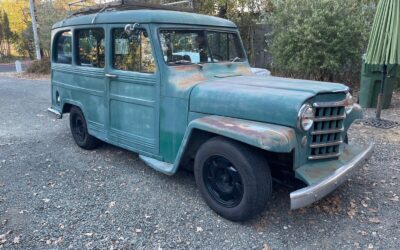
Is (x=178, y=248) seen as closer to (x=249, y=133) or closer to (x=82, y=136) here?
(x=249, y=133)

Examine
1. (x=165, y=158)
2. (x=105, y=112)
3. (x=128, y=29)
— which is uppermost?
(x=128, y=29)

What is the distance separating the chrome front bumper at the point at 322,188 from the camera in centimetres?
263

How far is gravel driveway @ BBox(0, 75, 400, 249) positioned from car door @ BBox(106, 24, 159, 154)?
51cm

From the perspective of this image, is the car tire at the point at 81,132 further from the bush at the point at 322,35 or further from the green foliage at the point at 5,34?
the green foliage at the point at 5,34

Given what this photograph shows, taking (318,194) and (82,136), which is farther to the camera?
(82,136)

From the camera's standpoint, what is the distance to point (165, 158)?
3777 millimetres

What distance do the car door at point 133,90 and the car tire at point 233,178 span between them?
0.85m

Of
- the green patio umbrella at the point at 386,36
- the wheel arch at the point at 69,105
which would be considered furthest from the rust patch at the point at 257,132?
the green patio umbrella at the point at 386,36

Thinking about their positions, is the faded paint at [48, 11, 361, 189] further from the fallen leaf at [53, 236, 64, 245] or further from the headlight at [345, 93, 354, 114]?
the fallen leaf at [53, 236, 64, 245]

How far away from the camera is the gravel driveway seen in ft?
9.48

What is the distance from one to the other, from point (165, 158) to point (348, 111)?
205cm

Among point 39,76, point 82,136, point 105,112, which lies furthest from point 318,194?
point 39,76

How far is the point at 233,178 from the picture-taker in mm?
3076

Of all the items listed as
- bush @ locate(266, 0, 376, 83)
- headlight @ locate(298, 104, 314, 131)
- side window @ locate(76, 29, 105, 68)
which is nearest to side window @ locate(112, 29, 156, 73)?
side window @ locate(76, 29, 105, 68)
